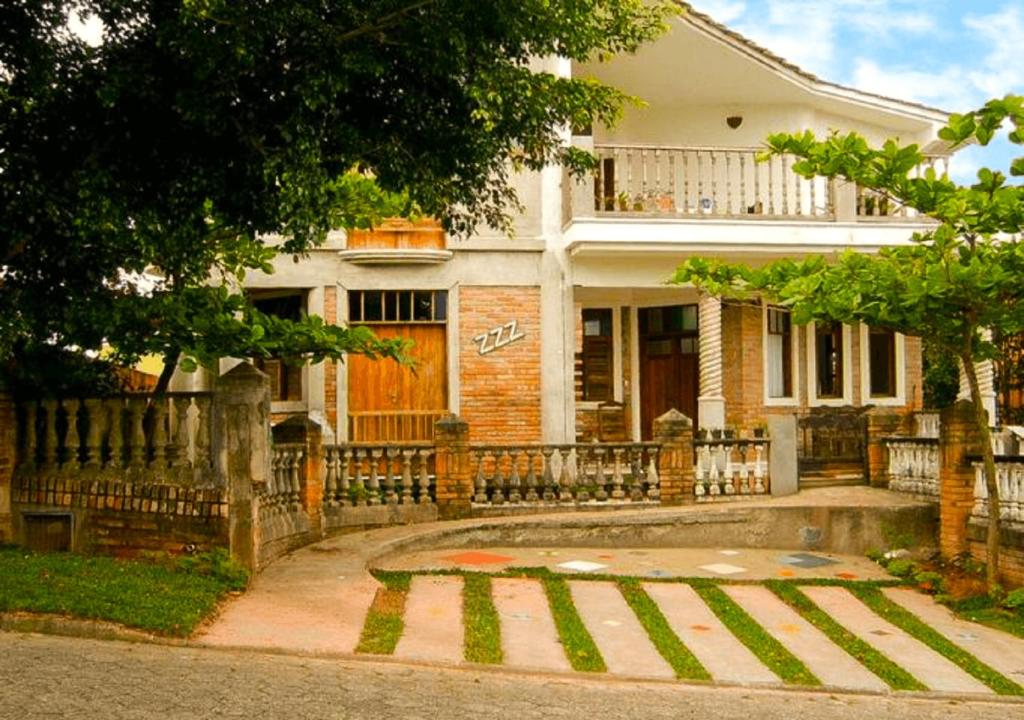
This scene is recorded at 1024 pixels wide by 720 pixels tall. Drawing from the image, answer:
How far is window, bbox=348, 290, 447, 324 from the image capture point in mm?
17750

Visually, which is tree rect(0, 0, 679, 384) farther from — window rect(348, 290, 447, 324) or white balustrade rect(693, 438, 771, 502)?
window rect(348, 290, 447, 324)

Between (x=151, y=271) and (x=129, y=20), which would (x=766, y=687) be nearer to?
(x=129, y=20)

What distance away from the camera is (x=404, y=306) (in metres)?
17.8

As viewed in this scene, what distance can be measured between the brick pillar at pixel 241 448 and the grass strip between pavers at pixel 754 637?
4.44 metres

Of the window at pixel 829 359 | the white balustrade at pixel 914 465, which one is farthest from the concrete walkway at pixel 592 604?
the window at pixel 829 359

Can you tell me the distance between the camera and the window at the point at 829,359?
19656 mm

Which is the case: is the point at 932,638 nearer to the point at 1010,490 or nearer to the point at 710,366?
the point at 1010,490

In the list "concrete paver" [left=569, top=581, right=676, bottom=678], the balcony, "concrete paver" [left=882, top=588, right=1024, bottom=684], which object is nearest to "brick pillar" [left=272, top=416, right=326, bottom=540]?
"concrete paver" [left=569, top=581, right=676, bottom=678]

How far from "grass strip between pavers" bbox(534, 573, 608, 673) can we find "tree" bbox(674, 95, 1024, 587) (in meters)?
3.36

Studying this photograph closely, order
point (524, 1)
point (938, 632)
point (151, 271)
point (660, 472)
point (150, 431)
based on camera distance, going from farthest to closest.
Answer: point (660, 472)
point (151, 271)
point (150, 431)
point (938, 632)
point (524, 1)

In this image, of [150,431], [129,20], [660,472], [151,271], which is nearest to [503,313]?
[660,472]

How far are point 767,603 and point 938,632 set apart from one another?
5.25ft

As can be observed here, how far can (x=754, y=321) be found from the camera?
19266 mm

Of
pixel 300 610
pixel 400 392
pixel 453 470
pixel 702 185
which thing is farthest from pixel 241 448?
pixel 702 185
